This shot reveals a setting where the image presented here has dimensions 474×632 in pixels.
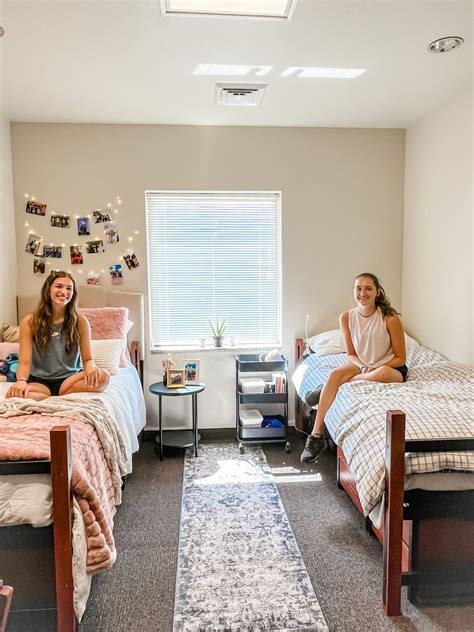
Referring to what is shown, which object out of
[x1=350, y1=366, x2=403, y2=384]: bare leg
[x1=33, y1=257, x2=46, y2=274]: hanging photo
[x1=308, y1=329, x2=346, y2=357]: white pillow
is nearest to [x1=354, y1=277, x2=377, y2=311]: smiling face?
[x1=350, y1=366, x2=403, y2=384]: bare leg

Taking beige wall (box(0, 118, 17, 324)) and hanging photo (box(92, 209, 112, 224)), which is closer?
beige wall (box(0, 118, 17, 324))

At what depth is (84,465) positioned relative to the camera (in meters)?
1.90

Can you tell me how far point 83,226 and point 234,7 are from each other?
2213 millimetres

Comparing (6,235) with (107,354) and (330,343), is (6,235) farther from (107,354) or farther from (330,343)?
(330,343)

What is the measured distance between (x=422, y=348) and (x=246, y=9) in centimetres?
264

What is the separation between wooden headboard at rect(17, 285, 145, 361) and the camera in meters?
3.77

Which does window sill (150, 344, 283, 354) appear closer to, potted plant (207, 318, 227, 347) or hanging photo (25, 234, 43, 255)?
potted plant (207, 318, 227, 347)

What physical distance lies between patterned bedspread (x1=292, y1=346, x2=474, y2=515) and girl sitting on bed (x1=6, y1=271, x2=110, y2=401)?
4.53ft

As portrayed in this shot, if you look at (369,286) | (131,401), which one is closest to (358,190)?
(369,286)

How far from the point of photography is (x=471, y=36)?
2.42m

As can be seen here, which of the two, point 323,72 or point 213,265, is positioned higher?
point 323,72

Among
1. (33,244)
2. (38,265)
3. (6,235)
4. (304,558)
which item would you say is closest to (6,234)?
(6,235)

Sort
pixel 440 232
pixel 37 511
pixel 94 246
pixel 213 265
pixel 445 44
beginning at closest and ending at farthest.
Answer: pixel 37 511 < pixel 445 44 < pixel 440 232 < pixel 94 246 < pixel 213 265

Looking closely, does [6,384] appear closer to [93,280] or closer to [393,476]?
[93,280]
